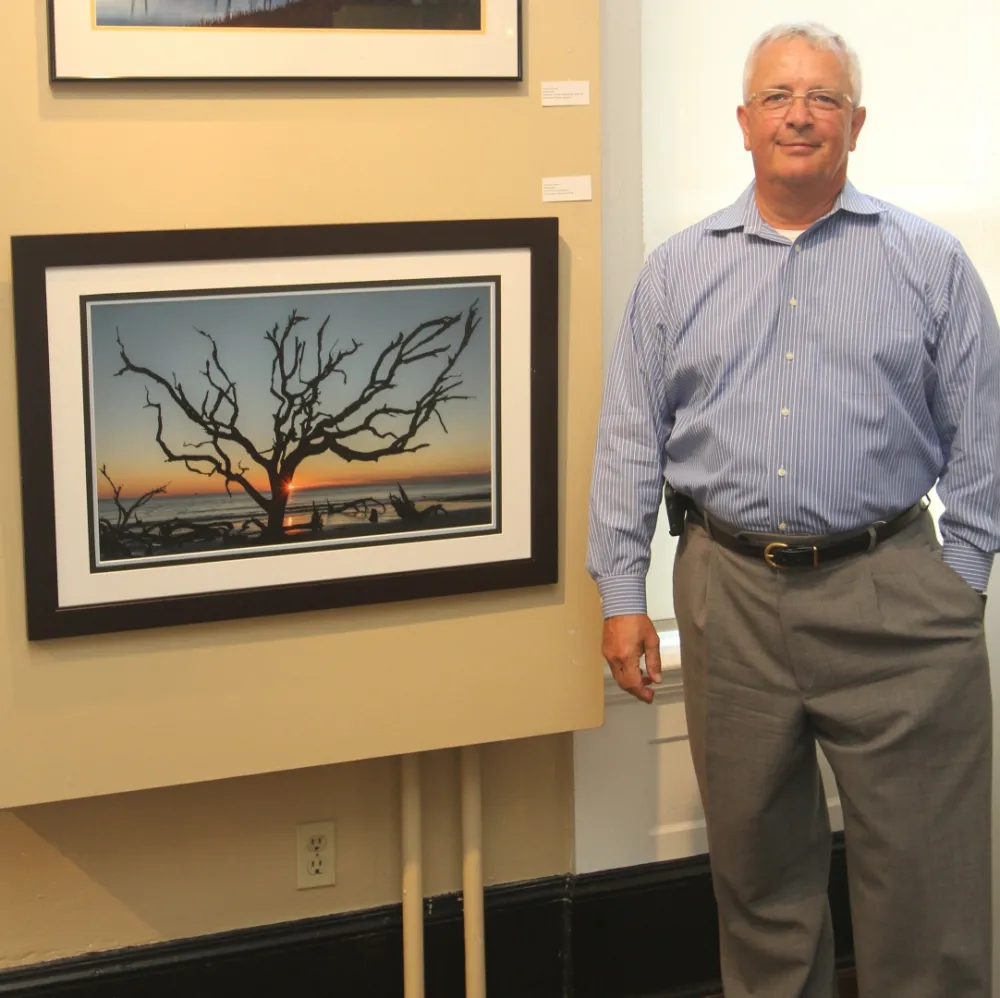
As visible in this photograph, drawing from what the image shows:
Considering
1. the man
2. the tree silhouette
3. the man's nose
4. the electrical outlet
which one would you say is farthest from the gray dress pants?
the electrical outlet

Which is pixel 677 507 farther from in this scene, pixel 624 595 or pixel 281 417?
pixel 281 417

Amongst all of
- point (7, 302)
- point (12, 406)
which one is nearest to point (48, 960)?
point (12, 406)

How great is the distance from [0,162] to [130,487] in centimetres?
47

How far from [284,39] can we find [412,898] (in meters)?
1.40

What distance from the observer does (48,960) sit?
2.20 m

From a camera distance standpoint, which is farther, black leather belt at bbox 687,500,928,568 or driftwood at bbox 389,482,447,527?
driftwood at bbox 389,482,447,527

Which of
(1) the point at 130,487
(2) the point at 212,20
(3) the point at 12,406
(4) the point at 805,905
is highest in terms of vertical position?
(2) the point at 212,20

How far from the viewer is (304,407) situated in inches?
77.5

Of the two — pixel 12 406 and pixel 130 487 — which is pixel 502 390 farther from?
pixel 12 406

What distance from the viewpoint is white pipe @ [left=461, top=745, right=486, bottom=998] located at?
7.57 ft

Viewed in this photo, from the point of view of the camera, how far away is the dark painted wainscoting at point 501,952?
2232 millimetres

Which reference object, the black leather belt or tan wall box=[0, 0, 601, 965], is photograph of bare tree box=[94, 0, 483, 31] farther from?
the black leather belt

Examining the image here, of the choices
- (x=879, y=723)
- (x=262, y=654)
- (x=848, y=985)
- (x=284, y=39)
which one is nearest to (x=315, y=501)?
(x=262, y=654)

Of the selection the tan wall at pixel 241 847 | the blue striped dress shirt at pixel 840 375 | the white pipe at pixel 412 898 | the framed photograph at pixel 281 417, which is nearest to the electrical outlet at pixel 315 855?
the tan wall at pixel 241 847
